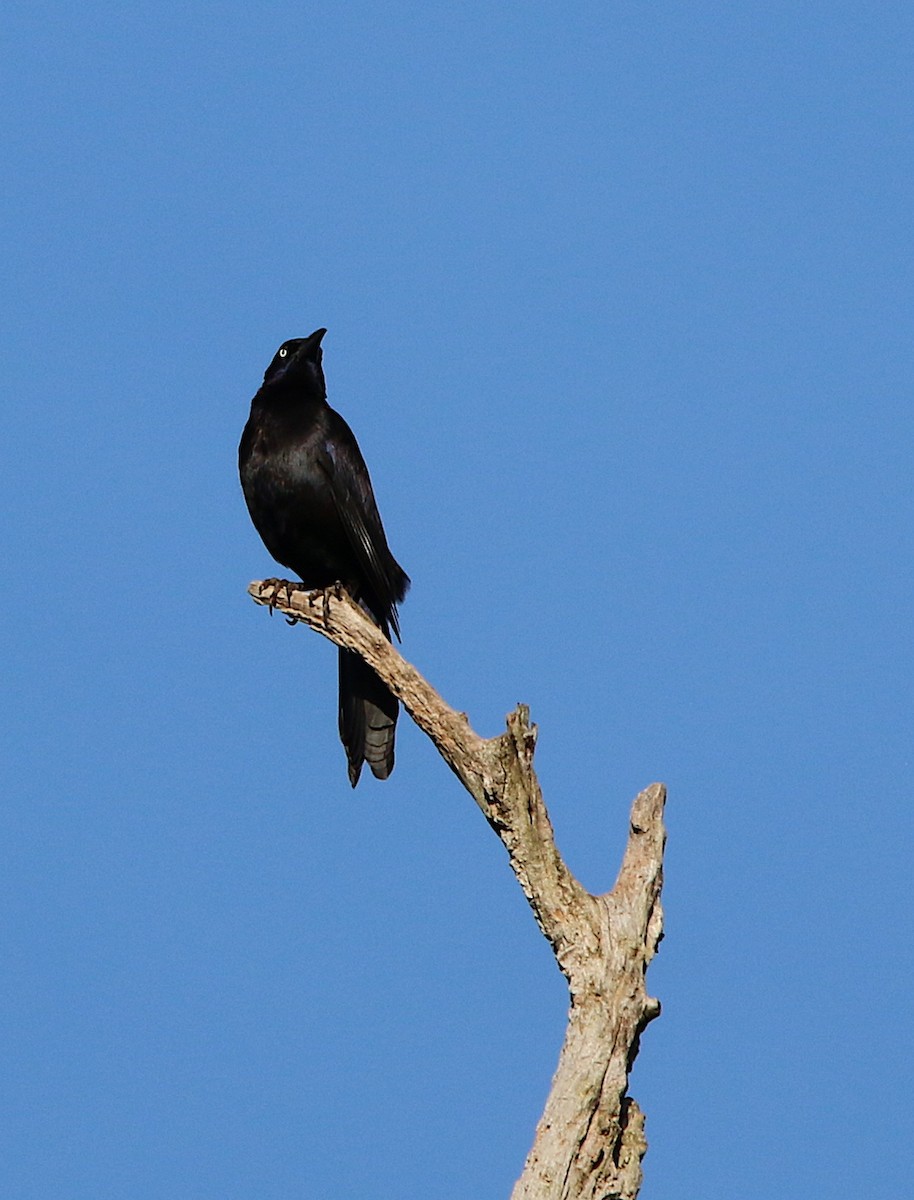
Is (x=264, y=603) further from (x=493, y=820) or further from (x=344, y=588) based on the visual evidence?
(x=493, y=820)

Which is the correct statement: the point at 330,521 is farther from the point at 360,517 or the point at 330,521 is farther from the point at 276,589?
the point at 276,589

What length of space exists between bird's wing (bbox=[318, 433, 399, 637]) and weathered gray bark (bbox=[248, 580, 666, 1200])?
2111 mm

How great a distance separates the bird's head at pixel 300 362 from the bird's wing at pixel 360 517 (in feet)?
1.89

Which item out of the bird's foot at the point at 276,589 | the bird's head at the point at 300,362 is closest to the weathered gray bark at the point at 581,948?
the bird's foot at the point at 276,589

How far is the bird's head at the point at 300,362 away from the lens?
9.52 m

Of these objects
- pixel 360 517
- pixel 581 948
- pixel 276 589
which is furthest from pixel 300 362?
pixel 581 948

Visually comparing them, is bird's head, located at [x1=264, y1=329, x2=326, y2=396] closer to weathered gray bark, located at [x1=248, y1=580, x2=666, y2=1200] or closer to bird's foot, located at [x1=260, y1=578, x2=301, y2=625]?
bird's foot, located at [x1=260, y1=578, x2=301, y2=625]

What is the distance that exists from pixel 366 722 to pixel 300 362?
216 centimetres

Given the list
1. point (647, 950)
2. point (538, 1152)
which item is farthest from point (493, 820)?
point (538, 1152)

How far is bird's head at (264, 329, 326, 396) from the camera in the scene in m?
9.52

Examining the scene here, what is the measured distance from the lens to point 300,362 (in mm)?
9531

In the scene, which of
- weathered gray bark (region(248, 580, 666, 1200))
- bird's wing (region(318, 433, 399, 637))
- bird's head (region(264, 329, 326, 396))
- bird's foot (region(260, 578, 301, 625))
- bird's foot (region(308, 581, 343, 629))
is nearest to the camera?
weathered gray bark (region(248, 580, 666, 1200))

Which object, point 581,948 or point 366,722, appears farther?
point 366,722

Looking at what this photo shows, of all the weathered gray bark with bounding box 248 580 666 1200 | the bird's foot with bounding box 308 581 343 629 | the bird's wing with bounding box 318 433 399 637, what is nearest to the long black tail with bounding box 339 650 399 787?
the bird's wing with bounding box 318 433 399 637
